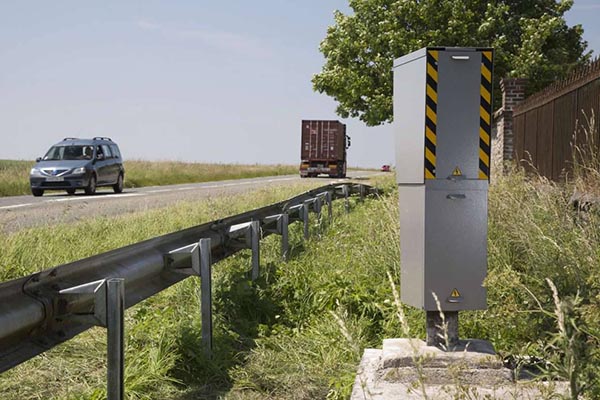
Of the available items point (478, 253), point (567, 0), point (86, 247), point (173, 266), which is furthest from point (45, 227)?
point (567, 0)

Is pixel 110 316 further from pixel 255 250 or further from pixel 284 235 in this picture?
pixel 284 235

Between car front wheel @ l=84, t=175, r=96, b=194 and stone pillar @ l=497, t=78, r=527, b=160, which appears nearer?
stone pillar @ l=497, t=78, r=527, b=160

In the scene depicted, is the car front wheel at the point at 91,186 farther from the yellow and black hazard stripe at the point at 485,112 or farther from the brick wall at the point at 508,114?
the yellow and black hazard stripe at the point at 485,112

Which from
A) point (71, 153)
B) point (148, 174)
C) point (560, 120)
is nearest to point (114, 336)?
point (560, 120)

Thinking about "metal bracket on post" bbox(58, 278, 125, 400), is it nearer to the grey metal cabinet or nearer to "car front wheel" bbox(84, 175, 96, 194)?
→ the grey metal cabinet

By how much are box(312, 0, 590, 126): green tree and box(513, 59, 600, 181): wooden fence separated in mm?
12384

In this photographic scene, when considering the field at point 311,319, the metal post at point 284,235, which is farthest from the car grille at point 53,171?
the metal post at point 284,235

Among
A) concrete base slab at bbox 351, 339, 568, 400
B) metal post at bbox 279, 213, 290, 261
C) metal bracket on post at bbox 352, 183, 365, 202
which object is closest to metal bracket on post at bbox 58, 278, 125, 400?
concrete base slab at bbox 351, 339, 568, 400

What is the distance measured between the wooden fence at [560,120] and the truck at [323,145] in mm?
31128

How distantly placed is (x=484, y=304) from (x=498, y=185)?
18.0 feet

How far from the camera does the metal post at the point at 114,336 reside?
141 inches

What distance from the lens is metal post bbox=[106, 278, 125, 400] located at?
357cm

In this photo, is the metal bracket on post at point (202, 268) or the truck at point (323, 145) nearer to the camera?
the metal bracket on post at point (202, 268)

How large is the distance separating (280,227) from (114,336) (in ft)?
16.6
